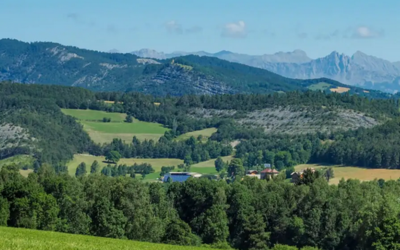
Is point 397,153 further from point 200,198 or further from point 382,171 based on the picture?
point 200,198

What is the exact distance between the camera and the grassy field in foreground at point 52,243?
134 ft

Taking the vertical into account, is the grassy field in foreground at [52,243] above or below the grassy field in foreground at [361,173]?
above

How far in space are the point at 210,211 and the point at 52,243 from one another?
43.5m

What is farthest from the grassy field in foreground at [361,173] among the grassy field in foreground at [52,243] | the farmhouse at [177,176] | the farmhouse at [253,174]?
the grassy field in foreground at [52,243]

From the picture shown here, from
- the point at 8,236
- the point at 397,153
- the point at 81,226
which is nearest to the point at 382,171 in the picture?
the point at 397,153

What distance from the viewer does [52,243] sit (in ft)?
142

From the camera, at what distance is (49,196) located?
253ft

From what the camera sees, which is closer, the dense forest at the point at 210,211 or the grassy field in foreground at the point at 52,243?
the grassy field in foreground at the point at 52,243

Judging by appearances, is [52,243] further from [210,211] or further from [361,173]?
[361,173]

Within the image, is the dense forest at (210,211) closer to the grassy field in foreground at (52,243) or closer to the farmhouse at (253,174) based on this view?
the grassy field in foreground at (52,243)

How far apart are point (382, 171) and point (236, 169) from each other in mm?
36527

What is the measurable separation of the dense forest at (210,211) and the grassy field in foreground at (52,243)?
20.5 metres

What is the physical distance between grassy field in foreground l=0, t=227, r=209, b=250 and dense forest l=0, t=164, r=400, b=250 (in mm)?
20463

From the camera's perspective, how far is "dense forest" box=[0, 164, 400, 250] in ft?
245
